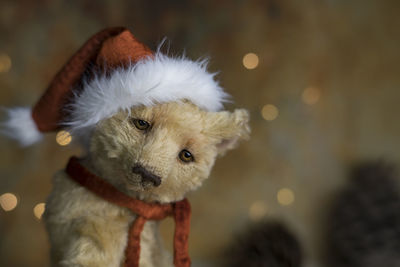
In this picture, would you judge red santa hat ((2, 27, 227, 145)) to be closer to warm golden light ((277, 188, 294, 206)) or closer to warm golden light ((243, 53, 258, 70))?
warm golden light ((243, 53, 258, 70))

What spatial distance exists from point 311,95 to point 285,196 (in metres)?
0.37

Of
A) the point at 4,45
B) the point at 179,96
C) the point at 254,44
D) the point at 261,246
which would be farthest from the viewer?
the point at 254,44

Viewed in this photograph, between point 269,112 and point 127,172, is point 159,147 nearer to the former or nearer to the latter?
point 127,172

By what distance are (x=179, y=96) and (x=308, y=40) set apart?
88cm

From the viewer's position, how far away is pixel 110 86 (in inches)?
26.8

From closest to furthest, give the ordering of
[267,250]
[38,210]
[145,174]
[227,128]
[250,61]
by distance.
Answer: [145,174] → [227,128] → [267,250] → [38,210] → [250,61]

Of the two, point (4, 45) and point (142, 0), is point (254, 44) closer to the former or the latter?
point (142, 0)

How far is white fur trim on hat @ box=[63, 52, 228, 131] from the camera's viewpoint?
0.66 meters

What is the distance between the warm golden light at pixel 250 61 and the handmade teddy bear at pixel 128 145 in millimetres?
653

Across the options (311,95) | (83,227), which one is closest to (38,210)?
(83,227)

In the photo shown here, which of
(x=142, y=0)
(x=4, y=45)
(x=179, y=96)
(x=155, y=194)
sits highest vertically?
(x=142, y=0)

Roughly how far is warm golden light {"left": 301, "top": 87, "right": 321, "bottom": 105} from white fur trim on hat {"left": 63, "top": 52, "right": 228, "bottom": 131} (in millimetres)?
782

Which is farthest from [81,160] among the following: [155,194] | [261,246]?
[261,246]

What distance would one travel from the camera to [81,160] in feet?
2.49
